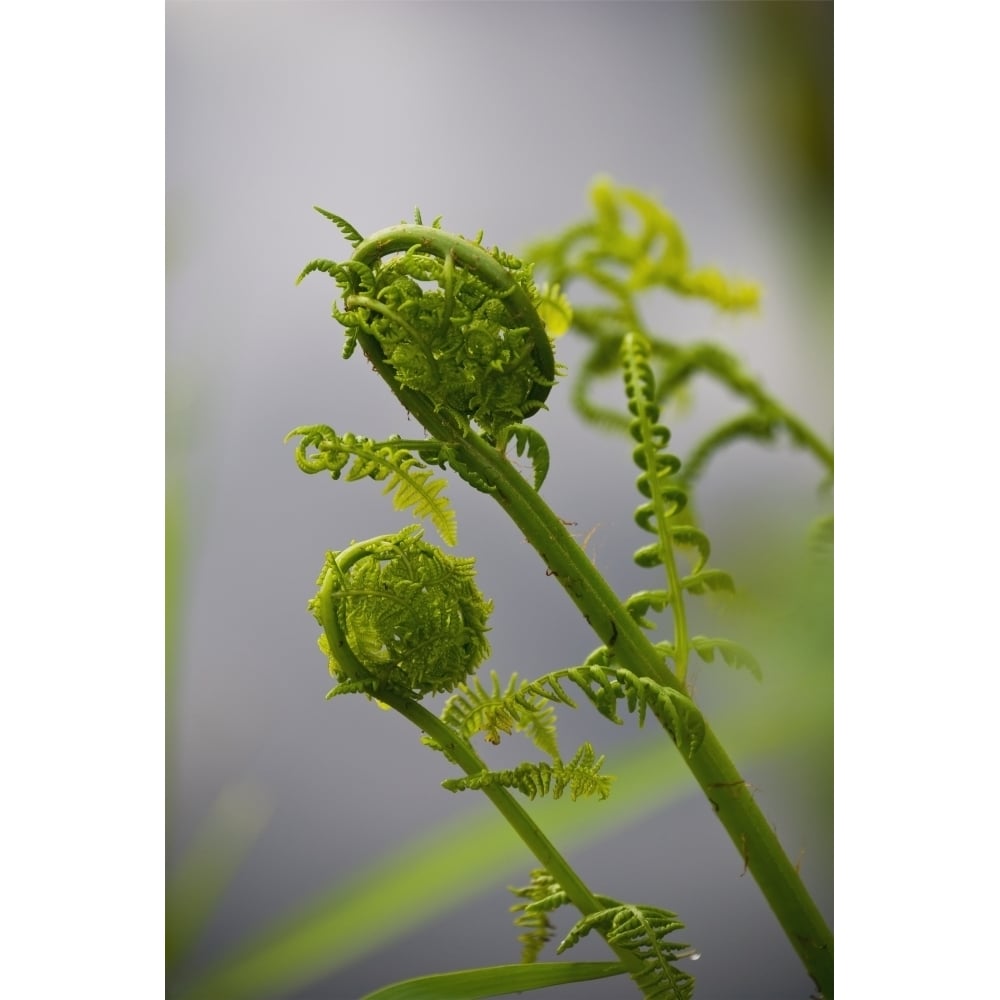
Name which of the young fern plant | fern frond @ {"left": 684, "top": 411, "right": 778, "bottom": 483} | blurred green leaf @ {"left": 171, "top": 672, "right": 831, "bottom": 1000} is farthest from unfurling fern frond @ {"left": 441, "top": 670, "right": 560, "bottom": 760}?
fern frond @ {"left": 684, "top": 411, "right": 778, "bottom": 483}

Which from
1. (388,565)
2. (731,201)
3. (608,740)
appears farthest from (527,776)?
(731,201)

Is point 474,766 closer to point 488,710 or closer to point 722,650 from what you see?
point 488,710

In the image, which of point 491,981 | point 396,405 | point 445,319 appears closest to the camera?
point 445,319

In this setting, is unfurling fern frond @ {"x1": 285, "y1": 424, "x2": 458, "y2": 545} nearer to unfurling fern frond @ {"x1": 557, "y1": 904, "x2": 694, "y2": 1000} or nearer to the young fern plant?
the young fern plant

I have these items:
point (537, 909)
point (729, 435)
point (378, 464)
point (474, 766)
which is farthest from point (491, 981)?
point (729, 435)

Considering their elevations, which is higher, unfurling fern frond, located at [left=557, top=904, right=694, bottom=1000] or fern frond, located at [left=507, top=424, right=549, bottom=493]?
fern frond, located at [left=507, top=424, right=549, bottom=493]
